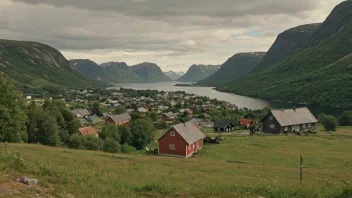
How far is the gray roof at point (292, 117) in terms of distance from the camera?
302 ft

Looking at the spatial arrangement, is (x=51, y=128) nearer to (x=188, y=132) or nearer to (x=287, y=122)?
(x=188, y=132)

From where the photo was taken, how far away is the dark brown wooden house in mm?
91625

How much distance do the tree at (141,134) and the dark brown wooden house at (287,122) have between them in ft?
126

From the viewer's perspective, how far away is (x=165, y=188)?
14.9 metres

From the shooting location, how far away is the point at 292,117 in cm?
9475

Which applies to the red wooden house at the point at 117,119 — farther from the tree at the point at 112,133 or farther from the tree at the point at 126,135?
the tree at the point at 126,135

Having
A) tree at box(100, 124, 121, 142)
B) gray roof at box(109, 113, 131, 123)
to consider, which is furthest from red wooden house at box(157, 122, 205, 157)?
gray roof at box(109, 113, 131, 123)

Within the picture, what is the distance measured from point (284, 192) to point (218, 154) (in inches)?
1618

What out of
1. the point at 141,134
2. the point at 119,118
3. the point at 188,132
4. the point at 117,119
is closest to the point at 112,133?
the point at 141,134

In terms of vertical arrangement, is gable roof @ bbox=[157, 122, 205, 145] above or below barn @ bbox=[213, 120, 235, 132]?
above

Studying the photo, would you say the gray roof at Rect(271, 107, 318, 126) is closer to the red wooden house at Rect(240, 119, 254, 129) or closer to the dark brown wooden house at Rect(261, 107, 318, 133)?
the dark brown wooden house at Rect(261, 107, 318, 133)

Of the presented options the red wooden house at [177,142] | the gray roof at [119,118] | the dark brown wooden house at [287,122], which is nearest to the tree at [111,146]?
the red wooden house at [177,142]

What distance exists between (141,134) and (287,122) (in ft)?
148

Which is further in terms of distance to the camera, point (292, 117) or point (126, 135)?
point (292, 117)
